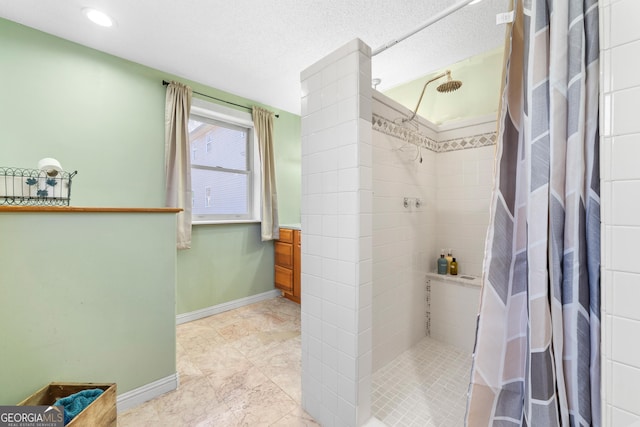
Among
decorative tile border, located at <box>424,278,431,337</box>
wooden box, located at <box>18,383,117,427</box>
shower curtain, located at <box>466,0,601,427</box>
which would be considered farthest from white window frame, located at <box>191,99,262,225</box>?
shower curtain, located at <box>466,0,601,427</box>

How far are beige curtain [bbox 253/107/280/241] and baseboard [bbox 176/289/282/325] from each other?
0.75 meters

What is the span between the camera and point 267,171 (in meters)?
3.17

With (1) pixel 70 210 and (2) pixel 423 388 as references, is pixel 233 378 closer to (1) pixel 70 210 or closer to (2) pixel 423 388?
(2) pixel 423 388

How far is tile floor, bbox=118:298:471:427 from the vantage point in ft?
4.67

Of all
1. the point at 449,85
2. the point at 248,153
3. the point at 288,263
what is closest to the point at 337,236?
the point at 288,263

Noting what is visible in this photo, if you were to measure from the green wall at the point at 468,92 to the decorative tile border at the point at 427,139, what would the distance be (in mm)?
299

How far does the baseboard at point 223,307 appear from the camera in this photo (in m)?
2.68

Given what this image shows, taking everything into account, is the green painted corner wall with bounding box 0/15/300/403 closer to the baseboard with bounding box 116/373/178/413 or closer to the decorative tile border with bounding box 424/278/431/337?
the baseboard with bounding box 116/373/178/413

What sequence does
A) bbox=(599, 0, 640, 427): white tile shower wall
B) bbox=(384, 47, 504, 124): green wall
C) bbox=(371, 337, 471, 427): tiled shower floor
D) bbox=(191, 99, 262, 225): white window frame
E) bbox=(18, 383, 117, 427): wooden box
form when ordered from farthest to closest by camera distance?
bbox=(191, 99, 262, 225): white window frame < bbox=(384, 47, 504, 124): green wall < bbox=(371, 337, 471, 427): tiled shower floor < bbox=(18, 383, 117, 427): wooden box < bbox=(599, 0, 640, 427): white tile shower wall

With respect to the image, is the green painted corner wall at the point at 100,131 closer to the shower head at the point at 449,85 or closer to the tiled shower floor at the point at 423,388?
the tiled shower floor at the point at 423,388

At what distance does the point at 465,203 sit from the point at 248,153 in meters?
2.54

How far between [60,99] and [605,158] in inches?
125

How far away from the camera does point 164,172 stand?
99.9 inches

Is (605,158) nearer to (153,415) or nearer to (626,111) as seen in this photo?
(626,111)
